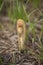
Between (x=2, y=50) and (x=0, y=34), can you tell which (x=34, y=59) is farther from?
(x=0, y=34)

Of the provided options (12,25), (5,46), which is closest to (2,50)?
(5,46)

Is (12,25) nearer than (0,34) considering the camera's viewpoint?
No

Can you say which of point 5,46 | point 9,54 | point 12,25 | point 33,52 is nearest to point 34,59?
point 33,52

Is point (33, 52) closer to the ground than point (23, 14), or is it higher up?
closer to the ground

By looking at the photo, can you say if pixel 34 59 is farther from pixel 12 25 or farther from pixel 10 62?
pixel 12 25

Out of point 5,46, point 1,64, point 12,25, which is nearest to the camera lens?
point 1,64

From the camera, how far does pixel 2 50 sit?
1.89m

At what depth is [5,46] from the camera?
1957 millimetres

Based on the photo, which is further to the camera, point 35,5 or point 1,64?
point 35,5

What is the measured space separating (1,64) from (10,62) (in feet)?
0.24

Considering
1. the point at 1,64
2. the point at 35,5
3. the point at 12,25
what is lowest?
the point at 1,64

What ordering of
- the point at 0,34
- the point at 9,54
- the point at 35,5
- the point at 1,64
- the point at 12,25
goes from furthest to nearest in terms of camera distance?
1. the point at 12,25
2. the point at 0,34
3. the point at 35,5
4. the point at 9,54
5. the point at 1,64

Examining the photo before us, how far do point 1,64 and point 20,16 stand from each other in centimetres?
61

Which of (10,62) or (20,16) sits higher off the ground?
(20,16)
